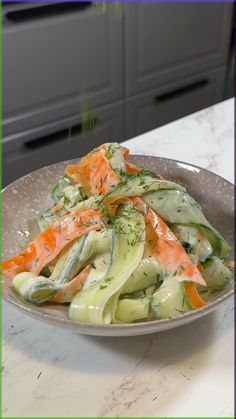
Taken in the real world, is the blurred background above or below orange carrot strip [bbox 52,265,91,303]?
below

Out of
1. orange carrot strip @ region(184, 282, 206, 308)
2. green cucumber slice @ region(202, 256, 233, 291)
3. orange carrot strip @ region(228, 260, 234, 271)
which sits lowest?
orange carrot strip @ region(228, 260, 234, 271)

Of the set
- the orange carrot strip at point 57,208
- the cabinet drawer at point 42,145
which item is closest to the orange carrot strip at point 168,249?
the orange carrot strip at point 57,208

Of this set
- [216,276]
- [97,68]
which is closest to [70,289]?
[216,276]

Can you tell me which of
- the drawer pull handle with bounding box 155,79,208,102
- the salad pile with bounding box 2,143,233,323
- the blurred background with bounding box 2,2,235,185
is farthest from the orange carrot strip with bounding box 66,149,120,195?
the drawer pull handle with bounding box 155,79,208,102

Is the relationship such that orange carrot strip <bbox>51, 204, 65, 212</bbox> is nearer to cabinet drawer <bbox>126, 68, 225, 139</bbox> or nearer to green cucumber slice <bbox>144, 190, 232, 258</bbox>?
green cucumber slice <bbox>144, 190, 232, 258</bbox>

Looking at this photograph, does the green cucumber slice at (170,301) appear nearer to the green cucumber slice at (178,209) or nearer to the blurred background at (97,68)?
the green cucumber slice at (178,209)

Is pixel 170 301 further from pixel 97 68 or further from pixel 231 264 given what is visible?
pixel 97 68

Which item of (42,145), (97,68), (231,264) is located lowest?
(42,145)
